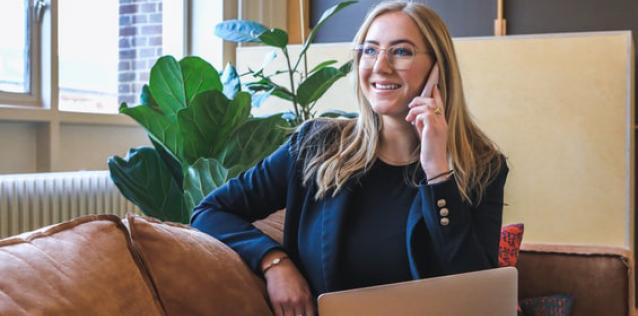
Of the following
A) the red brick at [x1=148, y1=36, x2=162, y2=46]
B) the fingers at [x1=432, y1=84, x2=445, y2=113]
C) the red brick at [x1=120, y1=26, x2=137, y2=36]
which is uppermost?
the red brick at [x1=120, y1=26, x2=137, y2=36]

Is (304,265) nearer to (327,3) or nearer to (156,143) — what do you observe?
(156,143)

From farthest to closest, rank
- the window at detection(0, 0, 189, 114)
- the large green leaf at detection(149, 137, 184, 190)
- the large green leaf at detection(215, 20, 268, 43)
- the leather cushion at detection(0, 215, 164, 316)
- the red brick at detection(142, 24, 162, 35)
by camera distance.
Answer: the red brick at detection(142, 24, 162, 35) < the window at detection(0, 0, 189, 114) < the large green leaf at detection(215, 20, 268, 43) < the large green leaf at detection(149, 137, 184, 190) < the leather cushion at detection(0, 215, 164, 316)

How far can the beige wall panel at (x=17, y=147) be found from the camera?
2664 millimetres

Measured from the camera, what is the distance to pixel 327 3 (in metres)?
4.33

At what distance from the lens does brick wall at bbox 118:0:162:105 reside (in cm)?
357

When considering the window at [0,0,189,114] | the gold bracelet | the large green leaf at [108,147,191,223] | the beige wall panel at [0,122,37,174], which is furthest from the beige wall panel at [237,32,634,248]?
the gold bracelet

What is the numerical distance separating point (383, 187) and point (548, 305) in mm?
798

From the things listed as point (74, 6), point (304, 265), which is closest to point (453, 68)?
point (304, 265)

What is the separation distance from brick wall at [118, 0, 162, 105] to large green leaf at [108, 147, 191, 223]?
1421 millimetres

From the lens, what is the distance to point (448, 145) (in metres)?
1.59

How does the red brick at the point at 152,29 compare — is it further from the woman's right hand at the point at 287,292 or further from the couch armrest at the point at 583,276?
A: the woman's right hand at the point at 287,292

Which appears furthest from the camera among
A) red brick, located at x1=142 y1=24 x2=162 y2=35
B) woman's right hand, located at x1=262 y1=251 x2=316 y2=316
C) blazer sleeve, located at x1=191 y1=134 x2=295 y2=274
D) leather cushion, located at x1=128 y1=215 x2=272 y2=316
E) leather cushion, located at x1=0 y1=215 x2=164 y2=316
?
red brick, located at x1=142 y1=24 x2=162 y2=35

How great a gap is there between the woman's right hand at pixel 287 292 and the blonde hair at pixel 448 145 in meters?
0.25

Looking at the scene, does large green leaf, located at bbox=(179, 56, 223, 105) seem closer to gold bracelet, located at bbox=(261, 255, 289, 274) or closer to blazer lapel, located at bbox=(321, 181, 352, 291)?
blazer lapel, located at bbox=(321, 181, 352, 291)
